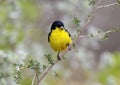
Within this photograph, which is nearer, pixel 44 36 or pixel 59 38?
pixel 59 38

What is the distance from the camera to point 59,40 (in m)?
4.78

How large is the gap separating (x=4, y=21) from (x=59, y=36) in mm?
2207

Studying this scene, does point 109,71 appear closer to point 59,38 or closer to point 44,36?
point 44,36

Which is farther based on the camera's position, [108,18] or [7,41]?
[108,18]

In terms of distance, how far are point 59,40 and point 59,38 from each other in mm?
36

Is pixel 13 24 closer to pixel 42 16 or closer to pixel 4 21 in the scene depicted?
pixel 4 21

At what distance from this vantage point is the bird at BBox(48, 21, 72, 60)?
4730 mm

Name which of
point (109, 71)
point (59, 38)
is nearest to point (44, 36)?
point (109, 71)

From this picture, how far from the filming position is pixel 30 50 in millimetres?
7523

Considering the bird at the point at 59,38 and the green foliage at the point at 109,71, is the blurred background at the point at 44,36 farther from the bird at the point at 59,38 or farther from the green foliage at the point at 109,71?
the bird at the point at 59,38

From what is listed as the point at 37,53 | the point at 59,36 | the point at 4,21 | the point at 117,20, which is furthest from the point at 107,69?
the point at 117,20

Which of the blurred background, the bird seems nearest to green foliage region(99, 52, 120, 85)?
the blurred background

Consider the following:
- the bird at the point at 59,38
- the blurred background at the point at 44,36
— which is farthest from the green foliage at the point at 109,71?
the bird at the point at 59,38

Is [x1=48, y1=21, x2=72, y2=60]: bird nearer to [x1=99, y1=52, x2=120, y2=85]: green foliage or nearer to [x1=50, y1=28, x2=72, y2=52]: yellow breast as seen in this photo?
[x1=50, y1=28, x2=72, y2=52]: yellow breast
